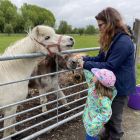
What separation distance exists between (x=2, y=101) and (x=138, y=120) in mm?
2601

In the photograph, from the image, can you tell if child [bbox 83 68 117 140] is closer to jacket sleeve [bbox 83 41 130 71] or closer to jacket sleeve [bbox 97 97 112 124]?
jacket sleeve [bbox 97 97 112 124]

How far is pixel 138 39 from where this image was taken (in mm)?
5457

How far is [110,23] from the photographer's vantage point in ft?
9.64

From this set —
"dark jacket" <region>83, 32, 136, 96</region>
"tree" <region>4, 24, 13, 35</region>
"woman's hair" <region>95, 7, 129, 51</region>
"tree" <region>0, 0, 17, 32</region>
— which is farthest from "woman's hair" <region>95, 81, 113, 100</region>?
"tree" <region>0, 0, 17, 32</region>

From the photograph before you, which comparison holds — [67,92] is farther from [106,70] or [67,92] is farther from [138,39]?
[106,70]

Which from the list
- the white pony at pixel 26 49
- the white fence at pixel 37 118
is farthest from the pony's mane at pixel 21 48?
the white fence at pixel 37 118

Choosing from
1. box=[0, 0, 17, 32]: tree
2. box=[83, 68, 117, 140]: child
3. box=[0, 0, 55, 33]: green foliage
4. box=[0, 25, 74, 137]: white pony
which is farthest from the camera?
box=[0, 0, 17, 32]: tree

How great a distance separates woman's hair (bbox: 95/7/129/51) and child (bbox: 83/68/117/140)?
0.40 meters

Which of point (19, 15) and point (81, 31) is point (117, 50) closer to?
point (81, 31)

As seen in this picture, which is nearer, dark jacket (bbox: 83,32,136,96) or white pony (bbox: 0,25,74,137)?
dark jacket (bbox: 83,32,136,96)

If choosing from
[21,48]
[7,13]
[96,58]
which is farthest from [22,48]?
[7,13]

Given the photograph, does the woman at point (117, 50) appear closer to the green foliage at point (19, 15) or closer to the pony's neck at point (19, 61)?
the pony's neck at point (19, 61)

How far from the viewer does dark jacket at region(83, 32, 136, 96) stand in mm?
2885

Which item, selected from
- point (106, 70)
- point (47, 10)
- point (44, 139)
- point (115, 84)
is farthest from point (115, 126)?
point (47, 10)
